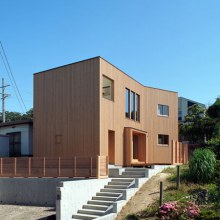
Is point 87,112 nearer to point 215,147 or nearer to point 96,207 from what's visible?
point 96,207

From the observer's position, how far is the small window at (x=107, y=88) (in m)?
23.1

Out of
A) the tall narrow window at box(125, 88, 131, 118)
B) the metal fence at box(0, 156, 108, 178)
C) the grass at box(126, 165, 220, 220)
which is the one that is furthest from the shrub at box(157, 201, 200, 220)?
the tall narrow window at box(125, 88, 131, 118)

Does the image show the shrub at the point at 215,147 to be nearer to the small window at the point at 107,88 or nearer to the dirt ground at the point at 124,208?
the dirt ground at the point at 124,208

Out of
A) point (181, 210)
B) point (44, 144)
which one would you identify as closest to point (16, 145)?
point (44, 144)

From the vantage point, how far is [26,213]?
18062 millimetres

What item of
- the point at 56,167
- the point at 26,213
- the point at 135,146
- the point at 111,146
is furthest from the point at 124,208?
the point at 135,146

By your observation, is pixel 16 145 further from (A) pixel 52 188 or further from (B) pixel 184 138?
(B) pixel 184 138

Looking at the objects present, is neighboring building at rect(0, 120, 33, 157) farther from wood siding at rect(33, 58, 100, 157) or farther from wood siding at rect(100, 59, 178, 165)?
wood siding at rect(100, 59, 178, 165)

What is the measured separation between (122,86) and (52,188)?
8.62 metres

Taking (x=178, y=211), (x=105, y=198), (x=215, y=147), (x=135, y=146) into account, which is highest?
(x=215, y=147)

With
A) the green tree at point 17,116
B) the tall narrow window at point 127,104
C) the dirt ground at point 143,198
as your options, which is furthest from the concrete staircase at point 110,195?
the green tree at point 17,116

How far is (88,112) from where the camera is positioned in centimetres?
2233

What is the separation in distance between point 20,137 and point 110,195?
40.6 feet

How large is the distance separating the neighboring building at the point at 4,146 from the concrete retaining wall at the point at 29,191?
6.32m
